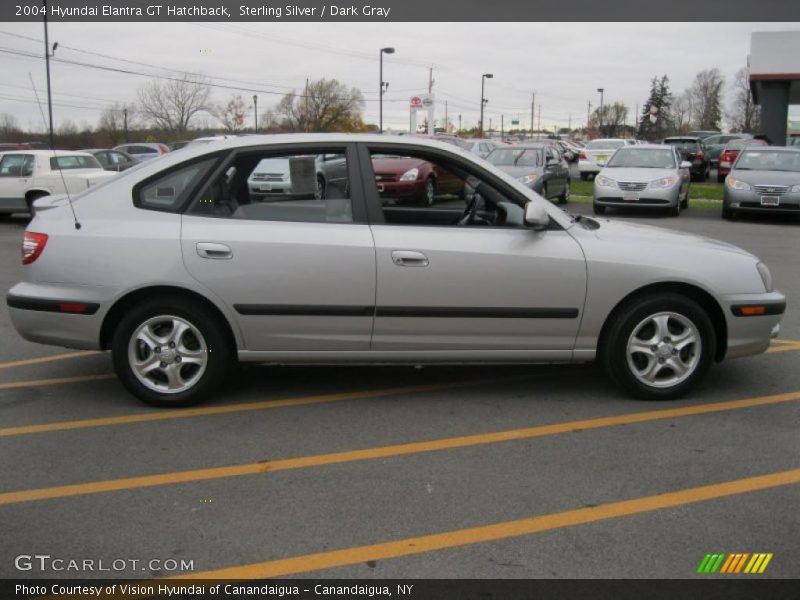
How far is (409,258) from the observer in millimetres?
4754

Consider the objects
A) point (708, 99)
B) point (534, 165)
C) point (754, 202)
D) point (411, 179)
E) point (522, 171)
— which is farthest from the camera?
point (708, 99)

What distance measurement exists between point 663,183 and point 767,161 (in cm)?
219

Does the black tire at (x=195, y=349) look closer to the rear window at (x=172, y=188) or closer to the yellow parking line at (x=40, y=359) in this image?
the rear window at (x=172, y=188)

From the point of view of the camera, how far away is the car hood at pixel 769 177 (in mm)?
15797

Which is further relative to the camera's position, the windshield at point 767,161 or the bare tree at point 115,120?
the bare tree at point 115,120

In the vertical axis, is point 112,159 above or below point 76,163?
above

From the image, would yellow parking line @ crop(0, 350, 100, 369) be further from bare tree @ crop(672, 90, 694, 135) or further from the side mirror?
bare tree @ crop(672, 90, 694, 135)

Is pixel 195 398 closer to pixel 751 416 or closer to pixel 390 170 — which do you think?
pixel 390 170

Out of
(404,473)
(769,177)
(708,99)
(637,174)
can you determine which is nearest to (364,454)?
(404,473)

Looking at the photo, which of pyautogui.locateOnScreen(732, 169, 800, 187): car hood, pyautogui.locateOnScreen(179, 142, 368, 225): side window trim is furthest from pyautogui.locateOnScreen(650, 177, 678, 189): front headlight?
pyautogui.locateOnScreen(179, 142, 368, 225): side window trim

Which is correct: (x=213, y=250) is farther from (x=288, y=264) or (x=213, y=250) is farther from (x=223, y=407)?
(x=223, y=407)

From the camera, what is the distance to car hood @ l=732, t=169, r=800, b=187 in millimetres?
15797

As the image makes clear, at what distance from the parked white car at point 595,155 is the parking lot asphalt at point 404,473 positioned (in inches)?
1041

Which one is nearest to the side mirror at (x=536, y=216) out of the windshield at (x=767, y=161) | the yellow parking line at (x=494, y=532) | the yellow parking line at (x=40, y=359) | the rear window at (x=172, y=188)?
the yellow parking line at (x=494, y=532)
